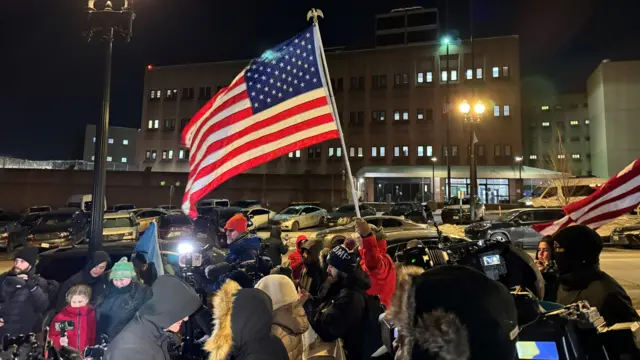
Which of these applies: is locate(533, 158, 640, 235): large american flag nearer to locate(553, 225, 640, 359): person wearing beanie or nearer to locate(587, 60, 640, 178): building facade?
locate(553, 225, 640, 359): person wearing beanie

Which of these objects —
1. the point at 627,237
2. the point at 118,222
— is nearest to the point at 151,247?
the point at 118,222

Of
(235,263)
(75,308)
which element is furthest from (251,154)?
(75,308)

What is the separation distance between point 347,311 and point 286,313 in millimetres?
677

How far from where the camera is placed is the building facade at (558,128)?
58.4 m

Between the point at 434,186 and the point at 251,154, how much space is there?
131 feet

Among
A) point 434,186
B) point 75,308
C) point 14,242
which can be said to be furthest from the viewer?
point 434,186

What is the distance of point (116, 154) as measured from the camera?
83188 mm

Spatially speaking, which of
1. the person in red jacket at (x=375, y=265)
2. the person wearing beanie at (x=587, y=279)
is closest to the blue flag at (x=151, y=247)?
the person in red jacket at (x=375, y=265)

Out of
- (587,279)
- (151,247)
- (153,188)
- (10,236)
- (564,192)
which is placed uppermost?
(153,188)

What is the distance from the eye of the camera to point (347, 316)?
3.10 m

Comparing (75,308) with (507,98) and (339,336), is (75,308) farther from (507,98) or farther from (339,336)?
(507,98)

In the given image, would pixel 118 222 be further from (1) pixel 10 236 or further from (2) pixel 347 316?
(2) pixel 347 316

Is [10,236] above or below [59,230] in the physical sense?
below

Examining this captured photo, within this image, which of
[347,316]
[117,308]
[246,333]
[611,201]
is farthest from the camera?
[611,201]
